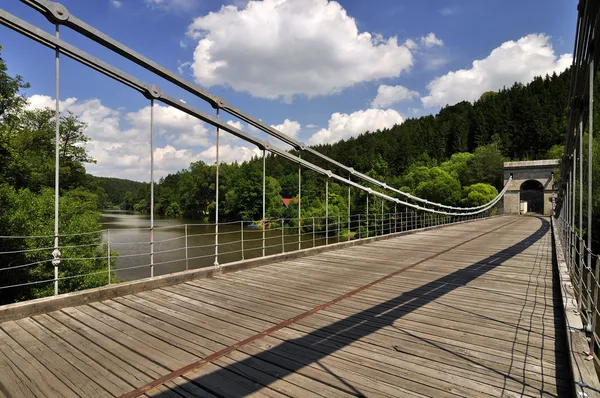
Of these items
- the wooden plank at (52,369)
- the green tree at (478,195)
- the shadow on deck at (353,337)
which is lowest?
the shadow on deck at (353,337)

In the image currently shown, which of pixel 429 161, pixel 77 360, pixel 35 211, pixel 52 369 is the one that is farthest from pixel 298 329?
pixel 429 161

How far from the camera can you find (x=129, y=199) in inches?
3590

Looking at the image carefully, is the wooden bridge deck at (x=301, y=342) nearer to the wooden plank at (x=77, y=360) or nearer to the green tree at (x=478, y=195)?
the wooden plank at (x=77, y=360)

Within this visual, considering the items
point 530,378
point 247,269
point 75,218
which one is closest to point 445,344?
point 530,378

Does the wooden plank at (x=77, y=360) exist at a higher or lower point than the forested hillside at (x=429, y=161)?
lower

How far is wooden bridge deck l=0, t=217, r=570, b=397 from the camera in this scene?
215 cm

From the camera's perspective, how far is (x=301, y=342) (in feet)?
9.20

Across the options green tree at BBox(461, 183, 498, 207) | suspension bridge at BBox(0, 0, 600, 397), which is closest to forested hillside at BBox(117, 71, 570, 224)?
green tree at BBox(461, 183, 498, 207)

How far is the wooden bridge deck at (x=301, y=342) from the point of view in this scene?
84.8 inches

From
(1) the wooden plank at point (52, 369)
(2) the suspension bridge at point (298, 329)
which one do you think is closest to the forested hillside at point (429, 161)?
(2) the suspension bridge at point (298, 329)

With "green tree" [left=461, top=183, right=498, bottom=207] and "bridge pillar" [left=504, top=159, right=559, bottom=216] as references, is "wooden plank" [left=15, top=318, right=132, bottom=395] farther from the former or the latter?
"bridge pillar" [left=504, top=159, right=559, bottom=216]

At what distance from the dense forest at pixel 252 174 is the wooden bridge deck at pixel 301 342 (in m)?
1.14

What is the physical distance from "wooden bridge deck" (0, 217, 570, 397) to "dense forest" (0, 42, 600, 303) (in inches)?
45.0

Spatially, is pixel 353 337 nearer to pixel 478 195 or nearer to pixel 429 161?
pixel 478 195
